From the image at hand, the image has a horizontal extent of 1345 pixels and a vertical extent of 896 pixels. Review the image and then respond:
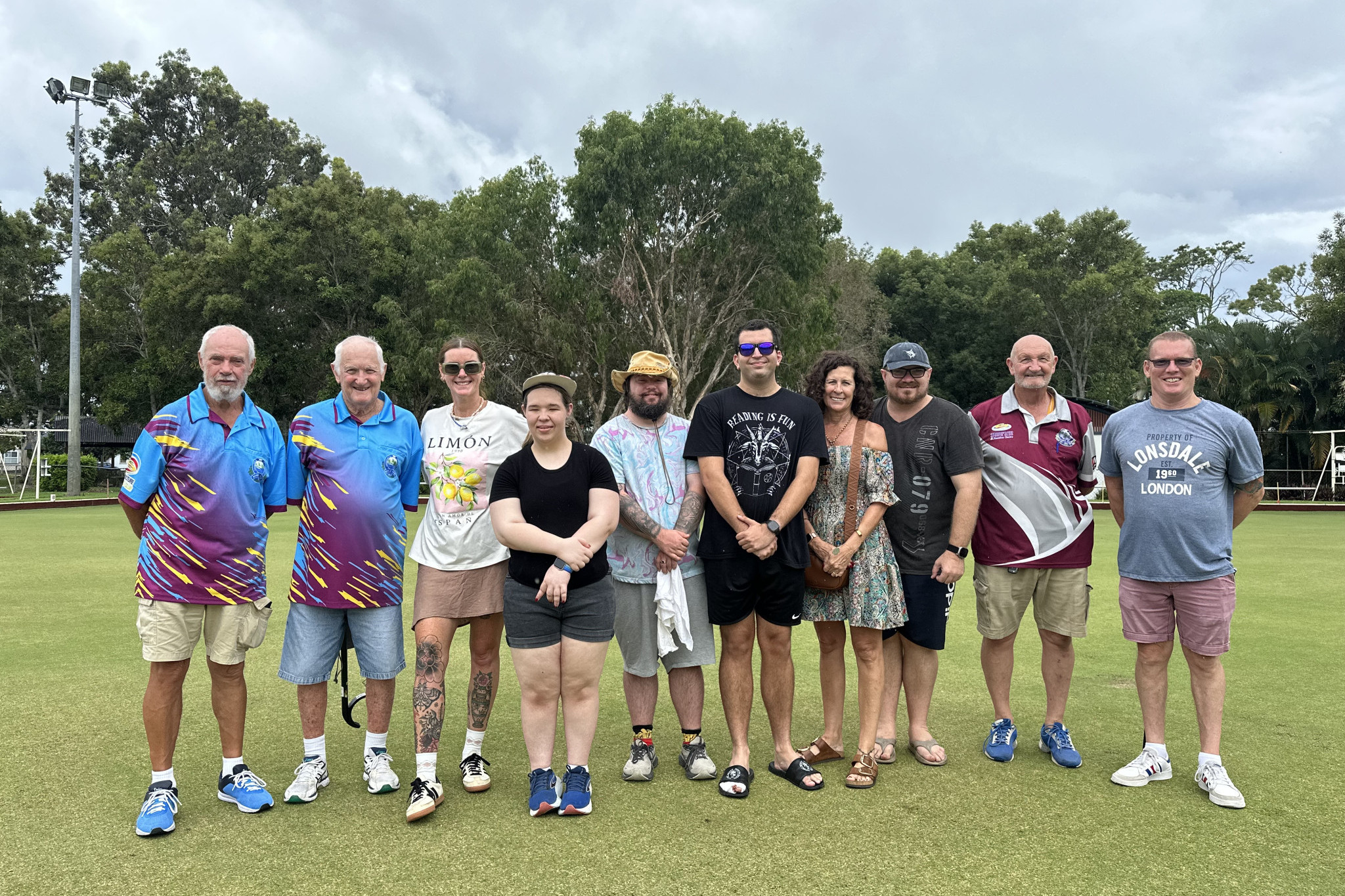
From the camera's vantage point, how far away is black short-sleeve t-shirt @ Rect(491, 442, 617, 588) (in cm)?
388

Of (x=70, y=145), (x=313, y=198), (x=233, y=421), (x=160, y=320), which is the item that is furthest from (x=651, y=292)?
(x=70, y=145)

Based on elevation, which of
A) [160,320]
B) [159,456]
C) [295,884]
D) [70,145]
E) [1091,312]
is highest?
[70,145]

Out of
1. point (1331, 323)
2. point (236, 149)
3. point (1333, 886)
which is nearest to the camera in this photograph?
point (1333, 886)

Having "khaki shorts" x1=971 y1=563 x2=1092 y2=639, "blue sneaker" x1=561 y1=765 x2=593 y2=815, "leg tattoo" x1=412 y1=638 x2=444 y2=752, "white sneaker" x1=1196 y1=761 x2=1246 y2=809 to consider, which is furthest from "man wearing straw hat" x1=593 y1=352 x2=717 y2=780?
"white sneaker" x1=1196 y1=761 x2=1246 y2=809

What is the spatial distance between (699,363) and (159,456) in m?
25.3

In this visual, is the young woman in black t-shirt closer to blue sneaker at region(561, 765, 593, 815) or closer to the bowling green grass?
blue sneaker at region(561, 765, 593, 815)

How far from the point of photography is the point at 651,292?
88.0 feet

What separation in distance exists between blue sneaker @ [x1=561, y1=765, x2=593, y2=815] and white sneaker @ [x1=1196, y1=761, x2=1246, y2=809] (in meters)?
2.66

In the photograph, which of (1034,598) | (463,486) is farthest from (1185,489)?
(463,486)

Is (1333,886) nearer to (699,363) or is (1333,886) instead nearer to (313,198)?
(699,363)

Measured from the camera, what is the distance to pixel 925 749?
451cm

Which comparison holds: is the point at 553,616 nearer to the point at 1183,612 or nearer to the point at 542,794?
the point at 542,794

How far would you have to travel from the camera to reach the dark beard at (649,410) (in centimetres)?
438

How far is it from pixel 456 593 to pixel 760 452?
154cm
